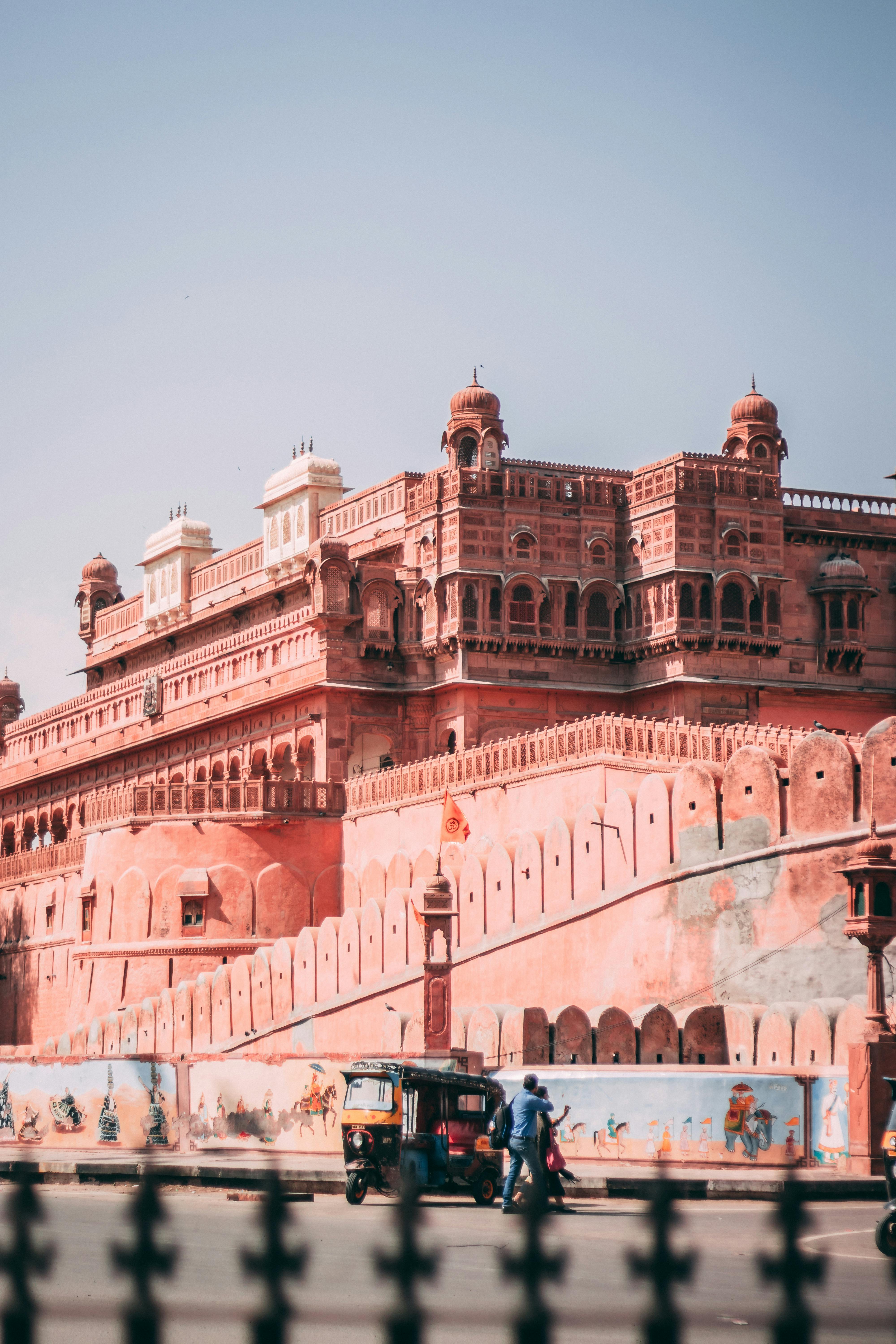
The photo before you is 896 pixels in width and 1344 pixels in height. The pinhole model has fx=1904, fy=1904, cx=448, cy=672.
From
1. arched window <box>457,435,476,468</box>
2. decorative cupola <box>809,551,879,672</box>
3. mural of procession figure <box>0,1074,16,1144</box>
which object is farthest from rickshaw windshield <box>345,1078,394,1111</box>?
arched window <box>457,435,476,468</box>

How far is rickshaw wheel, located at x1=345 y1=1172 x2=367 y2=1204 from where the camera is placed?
1658 cm

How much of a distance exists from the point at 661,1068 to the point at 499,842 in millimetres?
12818

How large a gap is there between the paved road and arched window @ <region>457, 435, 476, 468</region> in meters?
25.7

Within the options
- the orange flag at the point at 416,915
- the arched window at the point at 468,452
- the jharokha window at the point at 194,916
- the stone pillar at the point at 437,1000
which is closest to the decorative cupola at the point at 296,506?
the arched window at the point at 468,452

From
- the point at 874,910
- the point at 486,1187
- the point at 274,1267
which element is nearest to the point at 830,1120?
the point at 874,910

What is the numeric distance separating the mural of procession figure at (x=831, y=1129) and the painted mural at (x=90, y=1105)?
31.4ft

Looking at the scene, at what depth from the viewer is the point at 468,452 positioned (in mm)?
42156

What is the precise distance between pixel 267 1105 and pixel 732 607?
20.6 m

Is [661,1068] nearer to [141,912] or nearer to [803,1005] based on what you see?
[803,1005]

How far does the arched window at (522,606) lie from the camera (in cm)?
4069

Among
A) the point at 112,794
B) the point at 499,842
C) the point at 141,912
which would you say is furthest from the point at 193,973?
the point at 499,842

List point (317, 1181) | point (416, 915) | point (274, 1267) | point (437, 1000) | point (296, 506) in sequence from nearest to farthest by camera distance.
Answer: point (274, 1267)
point (317, 1181)
point (437, 1000)
point (416, 915)
point (296, 506)

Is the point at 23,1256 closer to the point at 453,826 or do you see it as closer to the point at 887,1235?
the point at 887,1235

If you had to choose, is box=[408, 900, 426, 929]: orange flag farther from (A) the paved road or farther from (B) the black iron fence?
(B) the black iron fence
